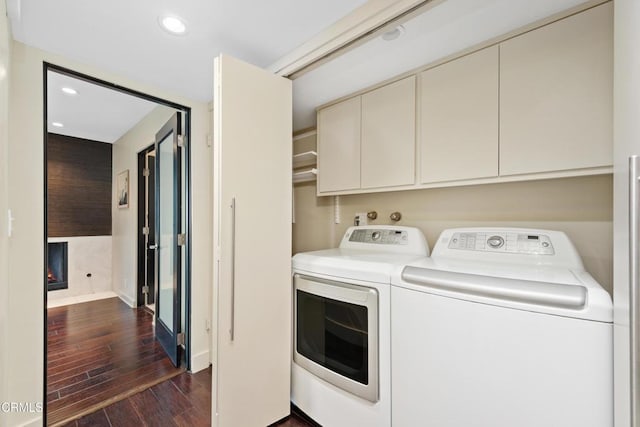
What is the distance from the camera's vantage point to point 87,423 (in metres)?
1.68

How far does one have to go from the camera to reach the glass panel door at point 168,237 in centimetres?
236

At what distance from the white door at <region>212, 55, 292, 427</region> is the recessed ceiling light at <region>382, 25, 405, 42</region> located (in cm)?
61

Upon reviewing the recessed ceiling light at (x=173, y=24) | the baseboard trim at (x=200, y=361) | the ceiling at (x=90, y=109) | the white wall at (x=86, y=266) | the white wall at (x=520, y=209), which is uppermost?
the ceiling at (x=90, y=109)

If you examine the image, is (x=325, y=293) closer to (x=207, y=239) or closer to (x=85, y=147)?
(x=207, y=239)

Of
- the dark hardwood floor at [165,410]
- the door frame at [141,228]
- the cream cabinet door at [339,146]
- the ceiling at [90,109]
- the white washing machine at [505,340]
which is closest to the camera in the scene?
the white washing machine at [505,340]

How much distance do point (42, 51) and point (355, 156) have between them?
6.65 feet

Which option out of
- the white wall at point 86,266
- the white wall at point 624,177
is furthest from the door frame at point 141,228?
the white wall at point 624,177

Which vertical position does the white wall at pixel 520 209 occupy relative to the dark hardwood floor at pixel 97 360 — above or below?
above

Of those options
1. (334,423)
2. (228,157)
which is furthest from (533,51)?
(334,423)

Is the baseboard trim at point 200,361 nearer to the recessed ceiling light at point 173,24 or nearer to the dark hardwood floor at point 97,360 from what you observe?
the dark hardwood floor at point 97,360

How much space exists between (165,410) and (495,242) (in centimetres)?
227

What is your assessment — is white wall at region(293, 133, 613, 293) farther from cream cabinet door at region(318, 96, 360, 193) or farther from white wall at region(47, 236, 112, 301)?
white wall at region(47, 236, 112, 301)

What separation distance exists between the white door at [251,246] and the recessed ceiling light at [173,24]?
0.28 metres

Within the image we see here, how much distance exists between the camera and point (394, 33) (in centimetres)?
139
